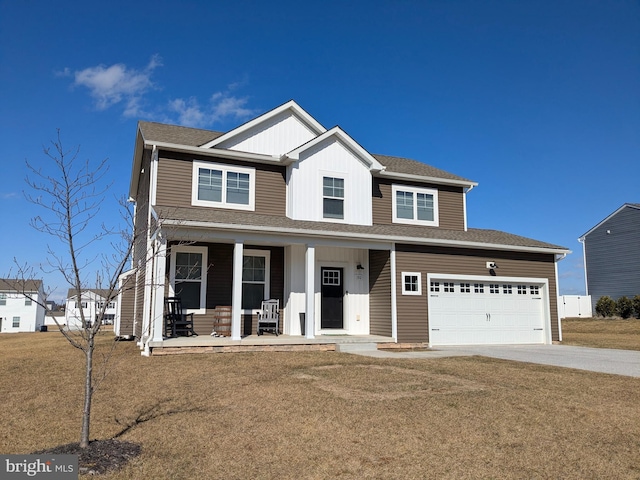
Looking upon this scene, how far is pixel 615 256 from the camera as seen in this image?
3122cm

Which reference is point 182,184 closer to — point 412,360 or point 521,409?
point 412,360

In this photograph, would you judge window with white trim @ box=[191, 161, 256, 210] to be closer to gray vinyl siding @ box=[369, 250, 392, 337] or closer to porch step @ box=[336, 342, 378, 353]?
gray vinyl siding @ box=[369, 250, 392, 337]

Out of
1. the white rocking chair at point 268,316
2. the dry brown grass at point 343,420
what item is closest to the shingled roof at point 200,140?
the white rocking chair at point 268,316

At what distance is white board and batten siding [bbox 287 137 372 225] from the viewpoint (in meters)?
14.2

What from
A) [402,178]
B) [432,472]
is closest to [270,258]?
[402,178]

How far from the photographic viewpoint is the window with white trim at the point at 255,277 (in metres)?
13.8

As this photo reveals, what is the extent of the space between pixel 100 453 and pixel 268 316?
9102mm

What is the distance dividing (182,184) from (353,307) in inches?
254

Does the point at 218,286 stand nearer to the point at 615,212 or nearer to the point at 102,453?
the point at 102,453

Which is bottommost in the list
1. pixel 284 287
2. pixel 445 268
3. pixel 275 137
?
pixel 284 287

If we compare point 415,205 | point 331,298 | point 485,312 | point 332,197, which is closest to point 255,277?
point 331,298

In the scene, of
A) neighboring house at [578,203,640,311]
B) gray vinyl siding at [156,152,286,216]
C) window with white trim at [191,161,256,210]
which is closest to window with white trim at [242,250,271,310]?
gray vinyl siding at [156,152,286,216]

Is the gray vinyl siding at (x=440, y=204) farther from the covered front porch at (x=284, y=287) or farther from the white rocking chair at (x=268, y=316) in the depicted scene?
the white rocking chair at (x=268, y=316)

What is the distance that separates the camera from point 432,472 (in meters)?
4.10
